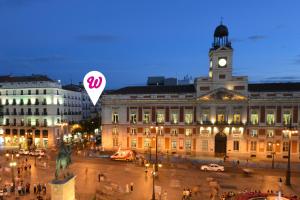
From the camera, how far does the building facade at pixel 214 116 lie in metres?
55.7

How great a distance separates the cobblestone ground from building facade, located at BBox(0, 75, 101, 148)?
69.5 ft

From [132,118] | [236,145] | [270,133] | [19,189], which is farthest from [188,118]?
[19,189]

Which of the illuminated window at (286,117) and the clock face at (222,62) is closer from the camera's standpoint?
the illuminated window at (286,117)

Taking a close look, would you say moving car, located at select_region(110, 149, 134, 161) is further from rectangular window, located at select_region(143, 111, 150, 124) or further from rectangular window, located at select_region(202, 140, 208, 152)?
rectangular window, located at select_region(202, 140, 208, 152)

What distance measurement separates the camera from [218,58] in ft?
192

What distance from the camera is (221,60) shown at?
58344mm

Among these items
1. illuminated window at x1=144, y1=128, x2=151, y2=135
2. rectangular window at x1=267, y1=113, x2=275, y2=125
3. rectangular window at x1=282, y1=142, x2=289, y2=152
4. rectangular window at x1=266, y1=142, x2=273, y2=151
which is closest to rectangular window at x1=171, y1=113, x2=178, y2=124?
illuminated window at x1=144, y1=128, x2=151, y2=135

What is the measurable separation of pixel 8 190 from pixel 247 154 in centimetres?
4062

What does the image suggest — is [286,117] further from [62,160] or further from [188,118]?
[62,160]

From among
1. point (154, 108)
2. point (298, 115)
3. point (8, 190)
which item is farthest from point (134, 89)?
point (8, 190)

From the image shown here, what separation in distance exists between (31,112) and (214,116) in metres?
41.8

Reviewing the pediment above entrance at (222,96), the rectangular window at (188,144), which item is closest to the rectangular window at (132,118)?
the rectangular window at (188,144)

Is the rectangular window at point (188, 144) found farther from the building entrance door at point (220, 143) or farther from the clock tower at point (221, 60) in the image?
the clock tower at point (221, 60)

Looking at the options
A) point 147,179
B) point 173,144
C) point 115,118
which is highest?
point 115,118
